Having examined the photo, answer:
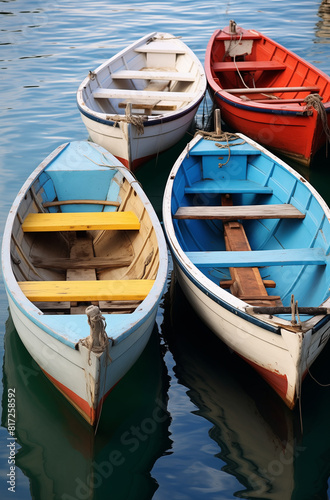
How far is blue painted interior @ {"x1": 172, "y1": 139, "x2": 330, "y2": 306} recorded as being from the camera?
533 centimetres

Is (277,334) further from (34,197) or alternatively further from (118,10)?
(118,10)

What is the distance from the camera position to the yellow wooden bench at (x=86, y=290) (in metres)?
4.67

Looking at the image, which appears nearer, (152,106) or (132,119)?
(132,119)

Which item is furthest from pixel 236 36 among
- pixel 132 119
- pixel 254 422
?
pixel 254 422

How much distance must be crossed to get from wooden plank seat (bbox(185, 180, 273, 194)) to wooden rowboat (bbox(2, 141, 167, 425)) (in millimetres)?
852

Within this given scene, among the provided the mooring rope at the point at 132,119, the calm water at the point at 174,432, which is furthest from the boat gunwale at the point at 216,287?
the mooring rope at the point at 132,119

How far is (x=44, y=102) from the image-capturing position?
1137 centimetres

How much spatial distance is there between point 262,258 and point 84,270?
5.77 feet

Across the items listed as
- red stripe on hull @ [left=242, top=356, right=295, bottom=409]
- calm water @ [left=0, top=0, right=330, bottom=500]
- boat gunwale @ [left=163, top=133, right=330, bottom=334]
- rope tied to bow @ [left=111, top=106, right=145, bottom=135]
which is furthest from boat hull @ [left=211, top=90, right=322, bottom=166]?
red stripe on hull @ [left=242, top=356, right=295, bottom=409]

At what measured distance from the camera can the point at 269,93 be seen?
9688 millimetres

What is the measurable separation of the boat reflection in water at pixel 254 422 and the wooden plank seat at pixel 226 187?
5.82 ft

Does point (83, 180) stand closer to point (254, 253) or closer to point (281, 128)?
point (254, 253)

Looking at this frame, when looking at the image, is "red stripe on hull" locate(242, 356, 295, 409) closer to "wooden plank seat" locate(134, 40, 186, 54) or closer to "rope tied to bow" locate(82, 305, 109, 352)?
"rope tied to bow" locate(82, 305, 109, 352)

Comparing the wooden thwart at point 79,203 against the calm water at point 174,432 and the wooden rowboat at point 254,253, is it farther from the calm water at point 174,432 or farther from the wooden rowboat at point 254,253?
the calm water at point 174,432
